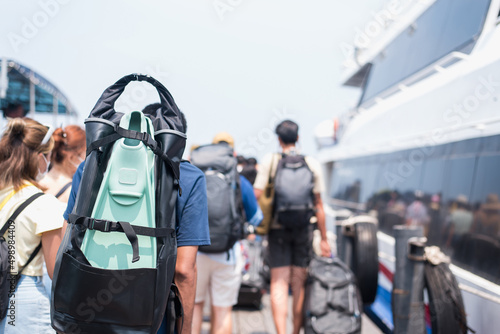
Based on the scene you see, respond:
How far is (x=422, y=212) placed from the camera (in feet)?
16.8

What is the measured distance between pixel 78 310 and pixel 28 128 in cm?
120

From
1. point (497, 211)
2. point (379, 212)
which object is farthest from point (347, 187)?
point (497, 211)

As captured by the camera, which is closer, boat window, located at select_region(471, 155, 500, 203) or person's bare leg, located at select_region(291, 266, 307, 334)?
boat window, located at select_region(471, 155, 500, 203)

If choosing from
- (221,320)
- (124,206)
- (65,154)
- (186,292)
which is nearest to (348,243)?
(221,320)

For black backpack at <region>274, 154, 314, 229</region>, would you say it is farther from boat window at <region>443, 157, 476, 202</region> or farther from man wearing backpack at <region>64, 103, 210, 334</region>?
man wearing backpack at <region>64, 103, 210, 334</region>

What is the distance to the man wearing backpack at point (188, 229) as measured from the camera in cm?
216

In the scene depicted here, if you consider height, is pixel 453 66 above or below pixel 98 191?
above

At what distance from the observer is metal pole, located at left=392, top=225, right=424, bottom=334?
4008mm

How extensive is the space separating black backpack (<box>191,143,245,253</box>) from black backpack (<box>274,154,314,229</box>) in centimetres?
53

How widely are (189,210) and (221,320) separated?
6.19 ft

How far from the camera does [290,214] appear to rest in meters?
4.08

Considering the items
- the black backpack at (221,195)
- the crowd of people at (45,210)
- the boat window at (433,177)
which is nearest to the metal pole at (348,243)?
the boat window at (433,177)

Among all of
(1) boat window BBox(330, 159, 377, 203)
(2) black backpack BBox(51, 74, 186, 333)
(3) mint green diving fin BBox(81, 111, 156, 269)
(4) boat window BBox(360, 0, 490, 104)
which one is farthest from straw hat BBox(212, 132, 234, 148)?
(1) boat window BBox(330, 159, 377, 203)

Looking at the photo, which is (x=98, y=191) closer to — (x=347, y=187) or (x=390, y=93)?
(x=390, y=93)
